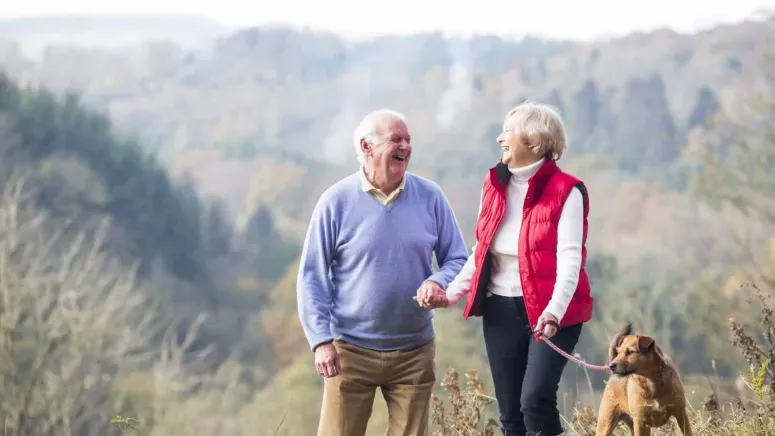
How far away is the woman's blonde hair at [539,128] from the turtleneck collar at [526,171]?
37 millimetres

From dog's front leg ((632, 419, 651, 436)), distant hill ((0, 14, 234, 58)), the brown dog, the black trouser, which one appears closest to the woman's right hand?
the black trouser

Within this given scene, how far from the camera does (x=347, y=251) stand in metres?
3.41

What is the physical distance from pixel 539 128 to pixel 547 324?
63cm

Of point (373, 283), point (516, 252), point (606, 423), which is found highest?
point (516, 252)

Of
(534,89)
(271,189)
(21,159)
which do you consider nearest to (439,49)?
(534,89)

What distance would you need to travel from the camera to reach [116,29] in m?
56.8

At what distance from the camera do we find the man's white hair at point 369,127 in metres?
3.35

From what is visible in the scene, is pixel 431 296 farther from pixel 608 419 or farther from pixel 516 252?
pixel 608 419

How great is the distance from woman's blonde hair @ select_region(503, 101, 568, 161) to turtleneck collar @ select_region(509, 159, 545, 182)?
0.12 feet

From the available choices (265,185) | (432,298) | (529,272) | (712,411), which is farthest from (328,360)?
(265,185)

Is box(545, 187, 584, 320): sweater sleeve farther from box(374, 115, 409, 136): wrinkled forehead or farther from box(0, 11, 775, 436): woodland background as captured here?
box(0, 11, 775, 436): woodland background

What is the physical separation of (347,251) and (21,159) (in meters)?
35.9

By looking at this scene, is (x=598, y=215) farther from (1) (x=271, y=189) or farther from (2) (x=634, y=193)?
(1) (x=271, y=189)

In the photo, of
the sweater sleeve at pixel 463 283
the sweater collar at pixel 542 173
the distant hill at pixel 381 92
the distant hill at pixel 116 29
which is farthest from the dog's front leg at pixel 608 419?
the distant hill at pixel 116 29
